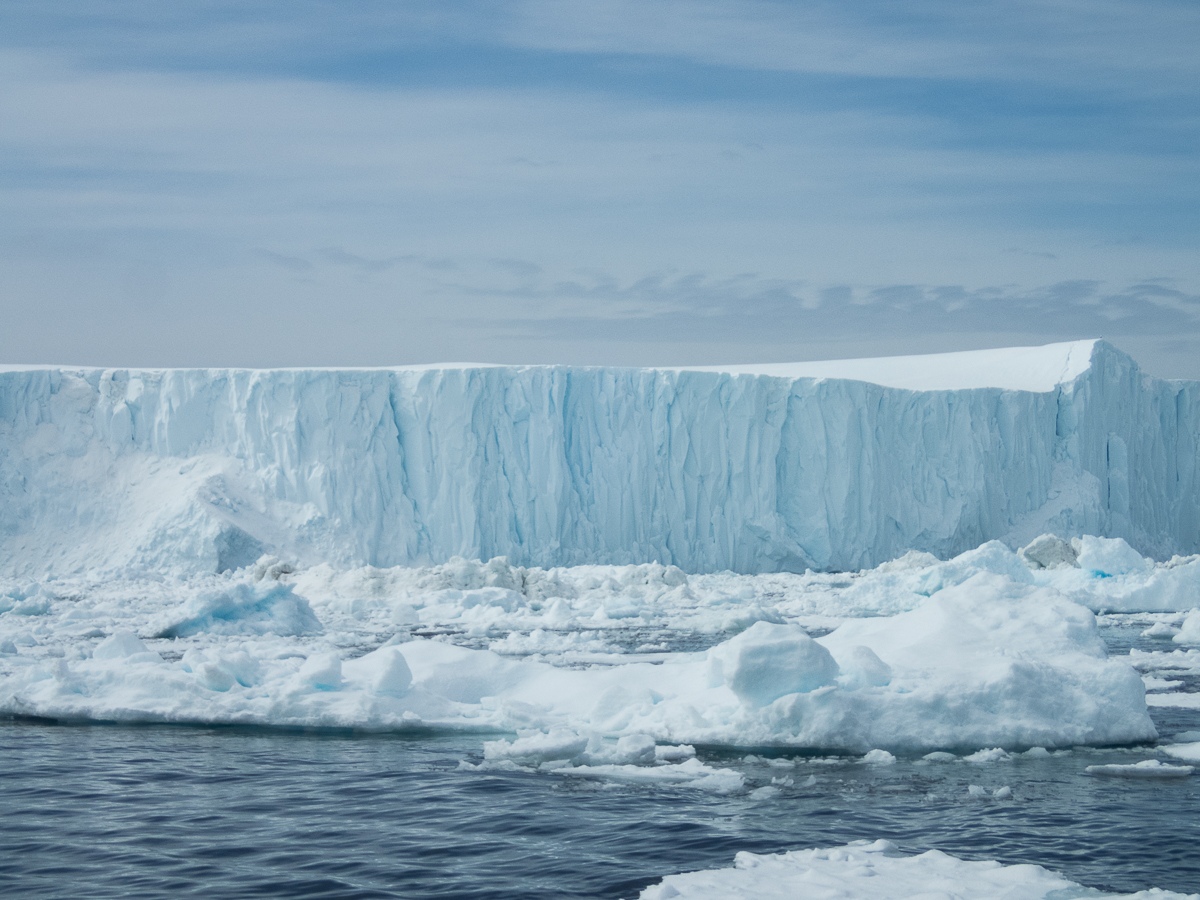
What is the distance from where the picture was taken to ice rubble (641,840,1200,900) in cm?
427

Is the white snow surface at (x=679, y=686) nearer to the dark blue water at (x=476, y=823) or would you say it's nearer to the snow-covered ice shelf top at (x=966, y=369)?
the dark blue water at (x=476, y=823)

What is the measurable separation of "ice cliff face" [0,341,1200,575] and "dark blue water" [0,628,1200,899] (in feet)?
49.7

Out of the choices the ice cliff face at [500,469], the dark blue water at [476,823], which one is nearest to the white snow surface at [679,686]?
the dark blue water at [476,823]

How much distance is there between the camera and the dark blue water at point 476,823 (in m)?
4.58

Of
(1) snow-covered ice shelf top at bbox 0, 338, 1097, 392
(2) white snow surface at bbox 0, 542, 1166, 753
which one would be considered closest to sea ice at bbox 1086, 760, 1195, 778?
(2) white snow surface at bbox 0, 542, 1166, 753

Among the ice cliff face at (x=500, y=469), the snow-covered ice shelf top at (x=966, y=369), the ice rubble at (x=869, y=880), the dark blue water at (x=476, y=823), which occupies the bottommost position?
the ice rubble at (x=869, y=880)

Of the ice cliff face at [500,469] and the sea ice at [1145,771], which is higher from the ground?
the ice cliff face at [500,469]

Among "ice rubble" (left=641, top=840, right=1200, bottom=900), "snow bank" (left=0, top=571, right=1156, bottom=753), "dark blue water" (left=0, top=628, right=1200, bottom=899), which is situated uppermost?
"snow bank" (left=0, top=571, right=1156, bottom=753)

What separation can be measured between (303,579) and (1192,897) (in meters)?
15.9

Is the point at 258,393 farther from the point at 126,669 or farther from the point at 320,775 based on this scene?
the point at 320,775

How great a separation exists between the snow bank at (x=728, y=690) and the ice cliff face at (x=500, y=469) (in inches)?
493

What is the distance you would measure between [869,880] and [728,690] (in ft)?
10.1

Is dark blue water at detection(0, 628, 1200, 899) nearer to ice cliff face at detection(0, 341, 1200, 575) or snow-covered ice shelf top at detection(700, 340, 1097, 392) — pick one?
ice cliff face at detection(0, 341, 1200, 575)

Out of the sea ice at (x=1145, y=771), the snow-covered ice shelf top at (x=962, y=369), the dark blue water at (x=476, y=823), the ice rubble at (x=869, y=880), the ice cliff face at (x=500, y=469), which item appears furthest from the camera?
the snow-covered ice shelf top at (x=962, y=369)
